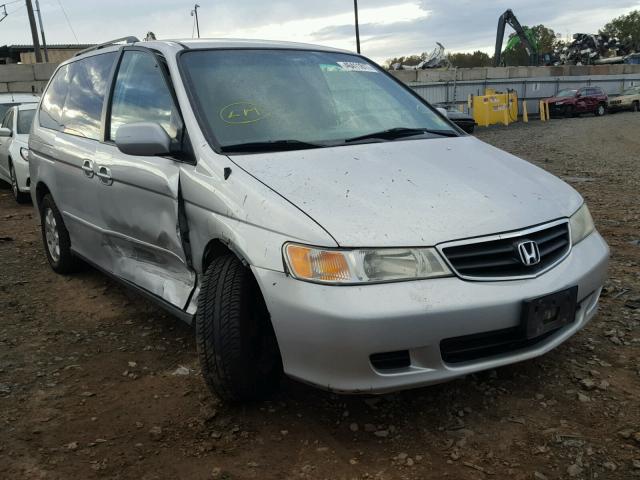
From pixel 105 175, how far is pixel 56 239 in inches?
60.7

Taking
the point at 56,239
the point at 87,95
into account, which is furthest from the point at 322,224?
the point at 56,239

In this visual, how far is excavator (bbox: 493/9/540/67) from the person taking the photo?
4197 cm

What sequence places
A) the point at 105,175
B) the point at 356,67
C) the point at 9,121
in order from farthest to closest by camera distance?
the point at 9,121, the point at 356,67, the point at 105,175

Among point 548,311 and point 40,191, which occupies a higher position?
point 40,191

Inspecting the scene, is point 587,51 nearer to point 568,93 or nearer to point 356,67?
point 568,93

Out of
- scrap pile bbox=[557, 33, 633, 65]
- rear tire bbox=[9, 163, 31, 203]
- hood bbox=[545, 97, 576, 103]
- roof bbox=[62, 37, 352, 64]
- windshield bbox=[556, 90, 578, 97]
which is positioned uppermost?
scrap pile bbox=[557, 33, 633, 65]

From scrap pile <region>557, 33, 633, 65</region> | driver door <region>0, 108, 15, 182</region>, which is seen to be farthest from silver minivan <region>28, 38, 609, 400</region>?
scrap pile <region>557, 33, 633, 65</region>

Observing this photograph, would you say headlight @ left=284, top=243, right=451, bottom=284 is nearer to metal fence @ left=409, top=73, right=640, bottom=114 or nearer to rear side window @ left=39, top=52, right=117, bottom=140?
rear side window @ left=39, top=52, right=117, bottom=140

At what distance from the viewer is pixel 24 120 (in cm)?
960

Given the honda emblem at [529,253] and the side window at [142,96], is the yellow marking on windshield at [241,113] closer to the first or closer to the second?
the side window at [142,96]

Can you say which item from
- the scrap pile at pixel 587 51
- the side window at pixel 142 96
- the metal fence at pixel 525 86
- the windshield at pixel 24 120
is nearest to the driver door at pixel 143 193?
the side window at pixel 142 96

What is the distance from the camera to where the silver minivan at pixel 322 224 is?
89.8 inches

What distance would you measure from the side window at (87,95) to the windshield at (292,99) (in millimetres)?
989

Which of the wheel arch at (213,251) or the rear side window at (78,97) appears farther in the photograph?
the rear side window at (78,97)
